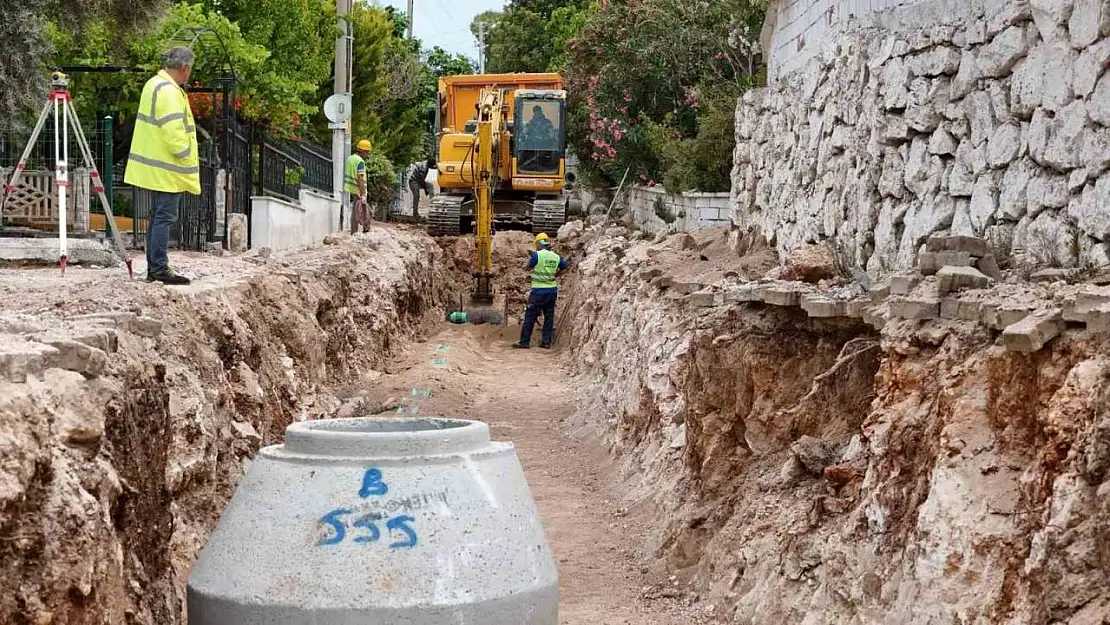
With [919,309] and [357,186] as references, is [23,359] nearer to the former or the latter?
[919,309]

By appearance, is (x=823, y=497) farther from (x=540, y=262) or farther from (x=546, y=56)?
(x=546, y=56)

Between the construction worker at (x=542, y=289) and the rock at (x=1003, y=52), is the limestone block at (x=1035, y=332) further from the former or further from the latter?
the construction worker at (x=542, y=289)

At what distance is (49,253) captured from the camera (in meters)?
13.9

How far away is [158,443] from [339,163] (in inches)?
766

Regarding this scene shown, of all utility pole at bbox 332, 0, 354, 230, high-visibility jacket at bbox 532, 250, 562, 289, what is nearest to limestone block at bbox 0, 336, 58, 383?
high-visibility jacket at bbox 532, 250, 562, 289

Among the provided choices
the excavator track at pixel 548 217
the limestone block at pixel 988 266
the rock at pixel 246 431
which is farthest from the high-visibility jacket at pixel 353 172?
the limestone block at pixel 988 266

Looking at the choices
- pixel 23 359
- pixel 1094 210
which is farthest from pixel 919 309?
pixel 23 359

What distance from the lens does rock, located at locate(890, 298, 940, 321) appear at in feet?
23.0

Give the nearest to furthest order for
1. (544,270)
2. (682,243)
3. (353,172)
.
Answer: (682,243), (544,270), (353,172)

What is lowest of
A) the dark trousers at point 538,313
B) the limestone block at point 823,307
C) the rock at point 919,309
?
the dark trousers at point 538,313

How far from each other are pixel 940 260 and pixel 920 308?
0.59m

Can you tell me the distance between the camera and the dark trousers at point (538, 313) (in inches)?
917

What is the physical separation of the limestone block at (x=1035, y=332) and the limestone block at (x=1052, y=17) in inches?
105

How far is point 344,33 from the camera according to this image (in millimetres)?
26391
